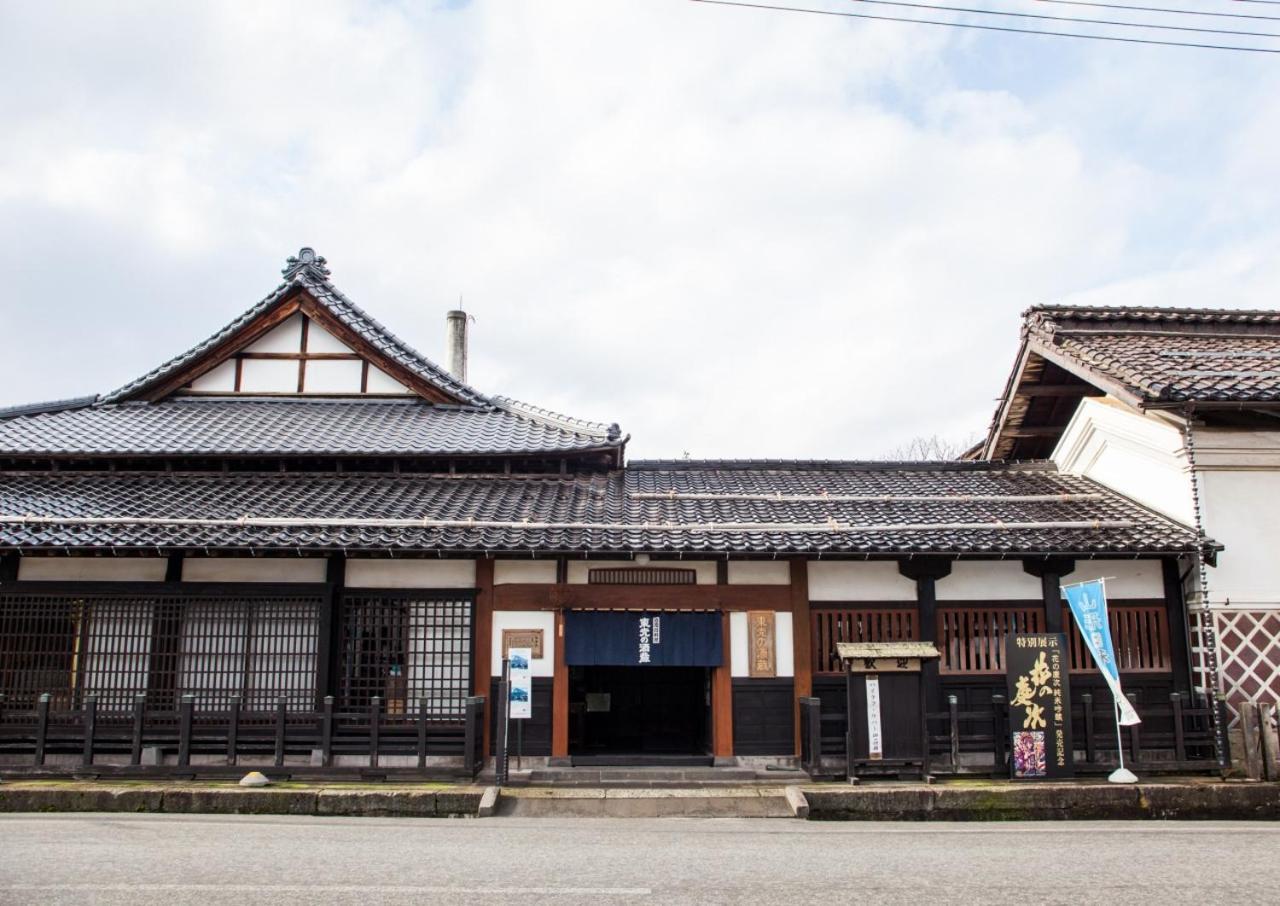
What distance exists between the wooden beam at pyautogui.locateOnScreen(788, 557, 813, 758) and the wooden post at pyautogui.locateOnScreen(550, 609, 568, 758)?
3015mm

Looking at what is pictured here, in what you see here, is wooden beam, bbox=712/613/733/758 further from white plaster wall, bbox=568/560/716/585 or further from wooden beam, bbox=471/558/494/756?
wooden beam, bbox=471/558/494/756

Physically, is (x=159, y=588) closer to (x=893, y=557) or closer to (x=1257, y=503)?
(x=893, y=557)

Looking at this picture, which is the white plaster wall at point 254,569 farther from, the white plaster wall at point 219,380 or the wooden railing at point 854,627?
the wooden railing at point 854,627

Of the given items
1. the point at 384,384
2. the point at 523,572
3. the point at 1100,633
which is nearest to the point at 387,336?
the point at 384,384

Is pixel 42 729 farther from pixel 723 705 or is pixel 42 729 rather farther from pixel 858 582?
pixel 858 582

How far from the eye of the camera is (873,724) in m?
11.5

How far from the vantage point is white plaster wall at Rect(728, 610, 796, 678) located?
12250 millimetres

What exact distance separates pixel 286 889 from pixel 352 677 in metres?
5.75

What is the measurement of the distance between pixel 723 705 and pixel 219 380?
11057mm

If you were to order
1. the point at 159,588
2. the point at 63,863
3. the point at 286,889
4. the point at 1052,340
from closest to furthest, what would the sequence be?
the point at 286,889 → the point at 63,863 → the point at 159,588 → the point at 1052,340

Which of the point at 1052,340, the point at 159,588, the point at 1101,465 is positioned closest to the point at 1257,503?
the point at 1101,465

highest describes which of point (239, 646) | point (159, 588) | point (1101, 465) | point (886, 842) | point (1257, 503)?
point (1101, 465)

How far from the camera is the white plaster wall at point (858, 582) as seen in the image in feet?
41.0

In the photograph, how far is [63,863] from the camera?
24.3 feet
